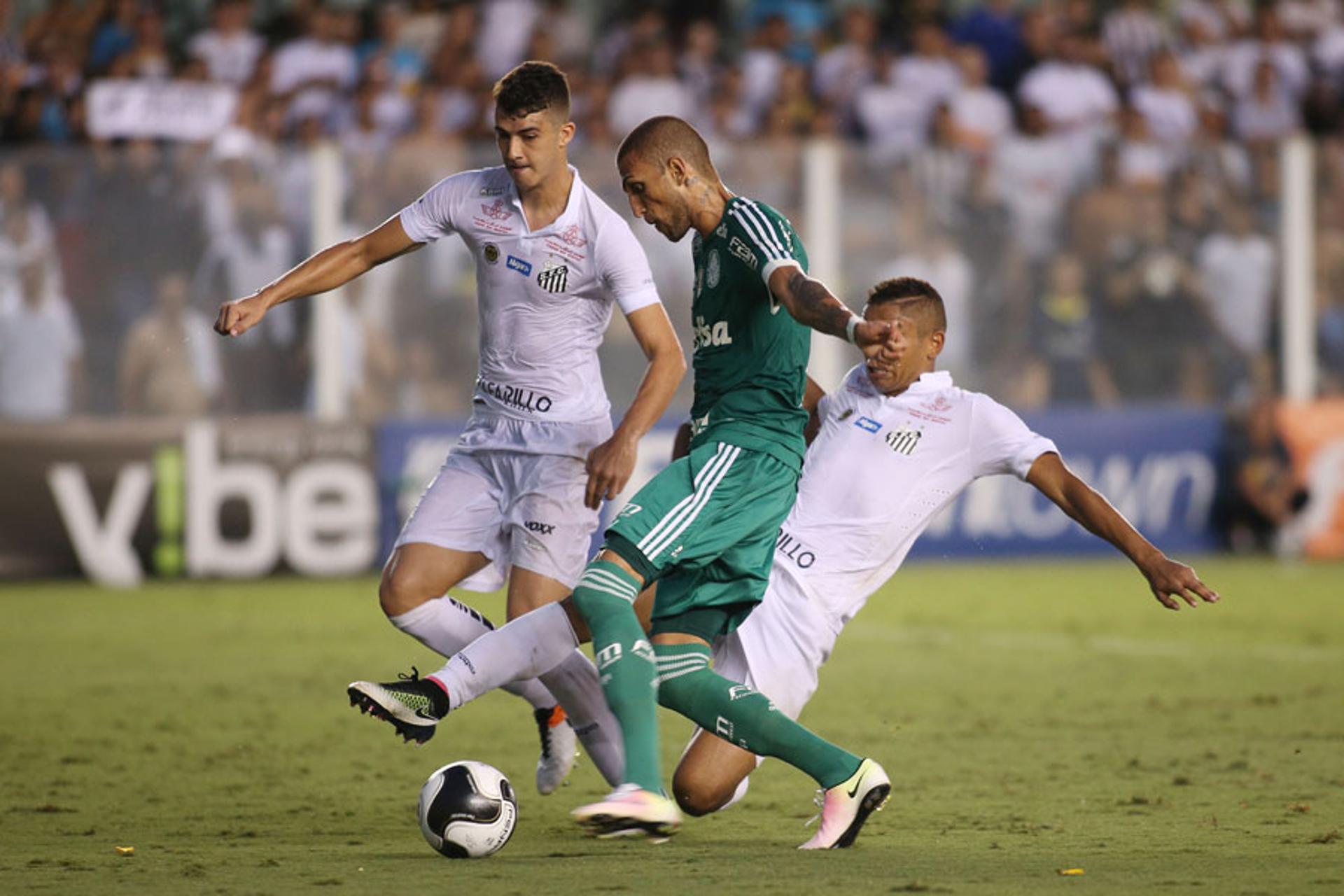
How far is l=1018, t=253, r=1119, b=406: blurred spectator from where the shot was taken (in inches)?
583

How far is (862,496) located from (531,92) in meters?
1.53

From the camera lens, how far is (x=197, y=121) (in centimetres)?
1388

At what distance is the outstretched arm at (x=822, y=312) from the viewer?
196 inches

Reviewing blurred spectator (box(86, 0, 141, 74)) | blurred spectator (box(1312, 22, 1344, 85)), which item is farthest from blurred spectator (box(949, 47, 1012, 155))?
blurred spectator (box(86, 0, 141, 74))

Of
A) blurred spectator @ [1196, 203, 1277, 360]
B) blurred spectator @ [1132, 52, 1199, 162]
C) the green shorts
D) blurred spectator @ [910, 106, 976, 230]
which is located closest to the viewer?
the green shorts

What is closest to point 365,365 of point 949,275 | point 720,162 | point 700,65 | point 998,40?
point 720,162

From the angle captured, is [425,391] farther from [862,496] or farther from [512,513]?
[862,496]

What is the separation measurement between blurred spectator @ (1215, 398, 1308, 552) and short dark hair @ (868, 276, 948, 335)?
933cm

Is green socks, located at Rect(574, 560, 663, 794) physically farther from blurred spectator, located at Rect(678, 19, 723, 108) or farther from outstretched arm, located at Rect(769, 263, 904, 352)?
blurred spectator, located at Rect(678, 19, 723, 108)

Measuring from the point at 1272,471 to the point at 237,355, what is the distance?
7240 mm

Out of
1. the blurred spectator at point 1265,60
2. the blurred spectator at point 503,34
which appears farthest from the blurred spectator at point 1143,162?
the blurred spectator at point 503,34

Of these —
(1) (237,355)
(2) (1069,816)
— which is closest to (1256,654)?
(2) (1069,816)

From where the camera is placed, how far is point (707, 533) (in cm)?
546

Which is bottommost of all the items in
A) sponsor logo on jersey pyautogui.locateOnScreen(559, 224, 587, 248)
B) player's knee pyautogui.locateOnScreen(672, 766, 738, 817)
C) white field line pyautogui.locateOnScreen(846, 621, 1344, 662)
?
white field line pyautogui.locateOnScreen(846, 621, 1344, 662)
